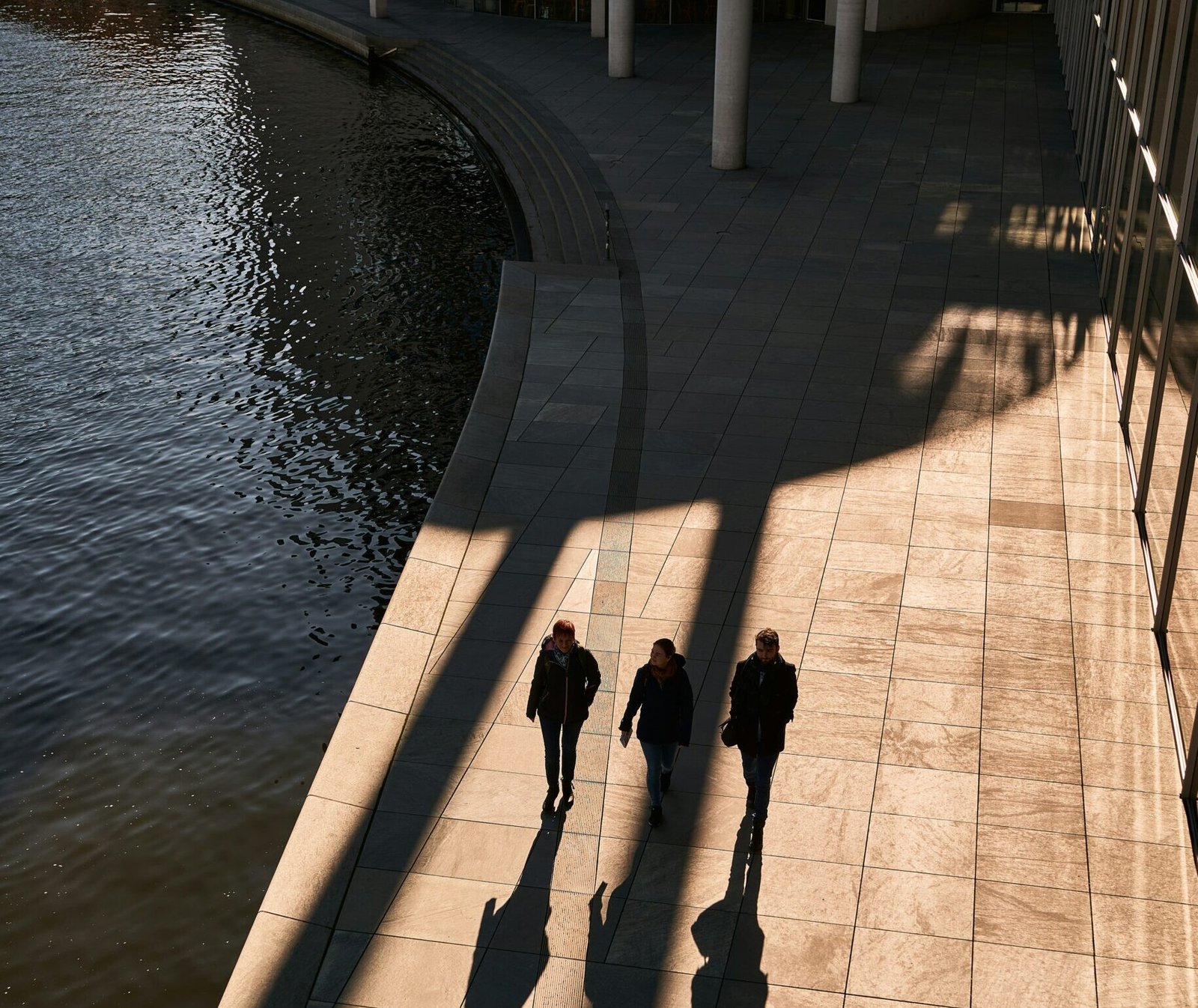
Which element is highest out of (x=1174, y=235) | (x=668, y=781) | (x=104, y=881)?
(x=1174, y=235)

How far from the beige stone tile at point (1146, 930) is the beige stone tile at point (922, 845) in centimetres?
89

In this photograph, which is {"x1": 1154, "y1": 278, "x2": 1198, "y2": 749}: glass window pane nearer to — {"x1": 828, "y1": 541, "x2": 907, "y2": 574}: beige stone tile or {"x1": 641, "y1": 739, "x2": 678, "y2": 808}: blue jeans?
{"x1": 828, "y1": 541, "x2": 907, "y2": 574}: beige stone tile

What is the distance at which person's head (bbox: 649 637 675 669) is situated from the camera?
29.2 ft

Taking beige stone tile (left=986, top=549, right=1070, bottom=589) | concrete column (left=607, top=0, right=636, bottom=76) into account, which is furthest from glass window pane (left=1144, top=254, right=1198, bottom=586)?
concrete column (left=607, top=0, right=636, bottom=76)

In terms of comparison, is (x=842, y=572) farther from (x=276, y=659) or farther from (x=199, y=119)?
(x=199, y=119)

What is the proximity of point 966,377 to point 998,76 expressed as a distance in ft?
68.0

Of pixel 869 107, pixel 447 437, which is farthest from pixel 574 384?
pixel 869 107

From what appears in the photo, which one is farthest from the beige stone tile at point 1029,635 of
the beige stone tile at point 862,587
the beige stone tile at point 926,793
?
the beige stone tile at point 926,793

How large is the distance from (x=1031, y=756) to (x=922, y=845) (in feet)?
4.74

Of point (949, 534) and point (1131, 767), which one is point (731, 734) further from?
point (949, 534)

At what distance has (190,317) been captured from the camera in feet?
69.7

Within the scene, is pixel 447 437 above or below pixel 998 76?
below

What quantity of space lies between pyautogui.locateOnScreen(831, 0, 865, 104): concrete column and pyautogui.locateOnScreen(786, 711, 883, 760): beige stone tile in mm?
24218

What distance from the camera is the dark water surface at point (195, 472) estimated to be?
10.8 metres
